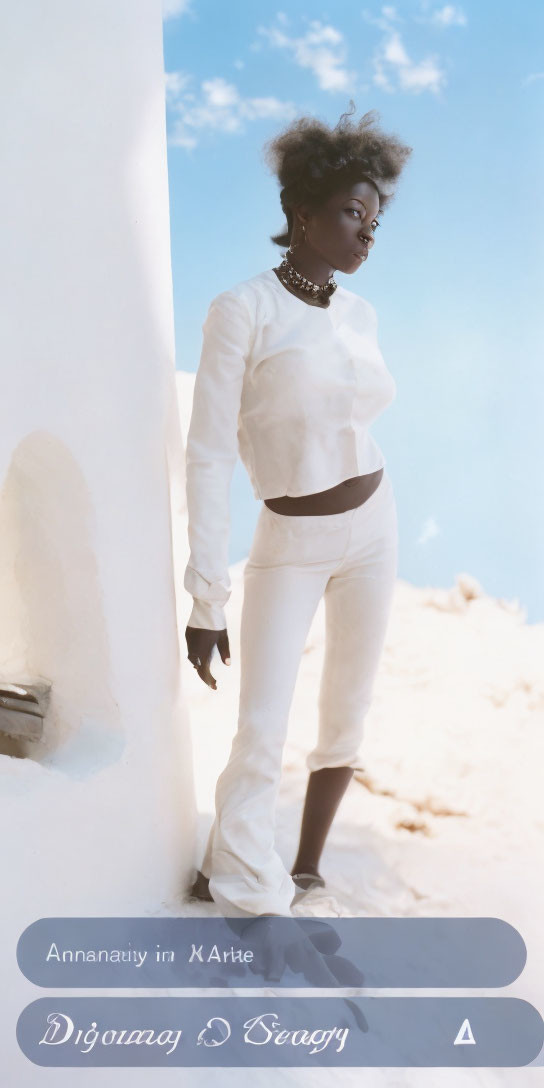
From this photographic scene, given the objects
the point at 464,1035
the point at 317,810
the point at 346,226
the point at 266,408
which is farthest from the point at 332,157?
the point at 464,1035

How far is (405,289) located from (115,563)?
6.29 feet

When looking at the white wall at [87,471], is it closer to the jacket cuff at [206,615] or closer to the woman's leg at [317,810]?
the jacket cuff at [206,615]

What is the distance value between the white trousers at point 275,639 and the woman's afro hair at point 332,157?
50cm

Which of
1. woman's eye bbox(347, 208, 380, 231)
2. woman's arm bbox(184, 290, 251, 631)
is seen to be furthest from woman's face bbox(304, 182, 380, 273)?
woman's arm bbox(184, 290, 251, 631)

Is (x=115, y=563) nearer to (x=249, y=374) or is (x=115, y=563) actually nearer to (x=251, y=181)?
(x=249, y=374)

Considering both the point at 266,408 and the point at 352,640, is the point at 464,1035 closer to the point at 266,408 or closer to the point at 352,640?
the point at 352,640

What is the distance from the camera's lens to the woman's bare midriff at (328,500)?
165cm

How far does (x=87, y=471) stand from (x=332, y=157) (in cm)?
62

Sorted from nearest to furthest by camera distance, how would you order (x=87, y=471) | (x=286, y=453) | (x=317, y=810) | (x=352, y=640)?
(x=87, y=471) < (x=286, y=453) < (x=352, y=640) < (x=317, y=810)

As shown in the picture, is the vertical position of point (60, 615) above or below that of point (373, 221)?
below

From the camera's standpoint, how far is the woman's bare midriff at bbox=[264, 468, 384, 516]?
5.41 ft

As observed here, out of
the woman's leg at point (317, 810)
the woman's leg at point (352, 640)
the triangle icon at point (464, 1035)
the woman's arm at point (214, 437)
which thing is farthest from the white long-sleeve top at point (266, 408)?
the triangle icon at point (464, 1035)

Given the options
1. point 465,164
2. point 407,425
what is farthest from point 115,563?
point 465,164

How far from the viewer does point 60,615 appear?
5.12ft
